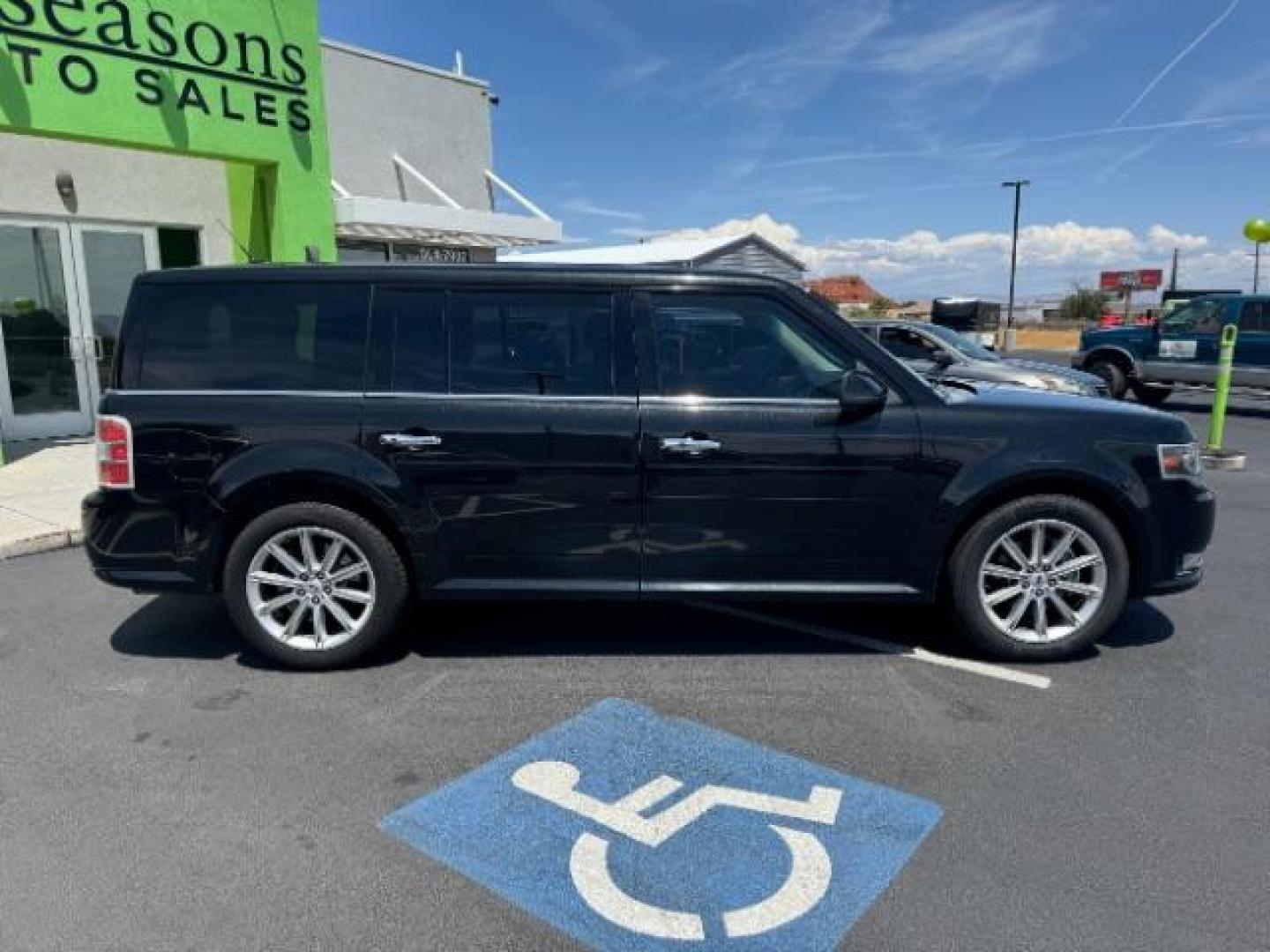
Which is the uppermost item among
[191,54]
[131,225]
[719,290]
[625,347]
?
[191,54]

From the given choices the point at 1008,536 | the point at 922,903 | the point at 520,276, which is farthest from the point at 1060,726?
the point at 520,276

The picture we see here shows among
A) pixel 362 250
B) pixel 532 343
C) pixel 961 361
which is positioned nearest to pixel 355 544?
pixel 532 343

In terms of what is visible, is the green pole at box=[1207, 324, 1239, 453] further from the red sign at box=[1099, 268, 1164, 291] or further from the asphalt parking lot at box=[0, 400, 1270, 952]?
the red sign at box=[1099, 268, 1164, 291]

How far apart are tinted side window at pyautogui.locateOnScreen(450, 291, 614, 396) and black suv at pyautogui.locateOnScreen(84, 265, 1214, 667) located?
12 millimetres

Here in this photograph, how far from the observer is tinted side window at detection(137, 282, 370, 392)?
12.9ft

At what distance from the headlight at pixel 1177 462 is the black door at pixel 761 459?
1.21 metres

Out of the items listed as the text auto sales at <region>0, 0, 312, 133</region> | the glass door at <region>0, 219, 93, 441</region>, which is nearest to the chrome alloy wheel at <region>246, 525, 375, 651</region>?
the text auto sales at <region>0, 0, 312, 133</region>

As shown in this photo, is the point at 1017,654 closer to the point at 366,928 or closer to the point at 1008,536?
the point at 1008,536

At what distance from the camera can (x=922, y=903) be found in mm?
2402

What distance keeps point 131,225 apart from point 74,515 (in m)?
5.19

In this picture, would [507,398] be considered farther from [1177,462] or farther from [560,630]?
[1177,462]

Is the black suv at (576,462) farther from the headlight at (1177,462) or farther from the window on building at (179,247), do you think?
the window on building at (179,247)

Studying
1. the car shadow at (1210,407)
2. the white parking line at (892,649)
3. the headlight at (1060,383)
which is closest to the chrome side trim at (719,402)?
the white parking line at (892,649)

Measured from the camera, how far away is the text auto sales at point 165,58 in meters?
7.68
